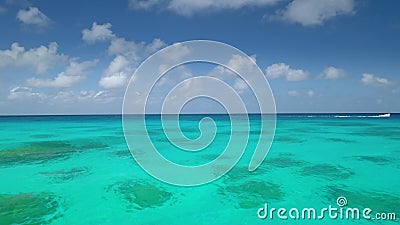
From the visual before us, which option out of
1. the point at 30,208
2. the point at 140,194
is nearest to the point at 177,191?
the point at 140,194

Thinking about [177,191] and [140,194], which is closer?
[140,194]

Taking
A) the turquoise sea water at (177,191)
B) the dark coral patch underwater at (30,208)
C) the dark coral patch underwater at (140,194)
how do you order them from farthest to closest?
the dark coral patch underwater at (140,194), the turquoise sea water at (177,191), the dark coral patch underwater at (30,208)

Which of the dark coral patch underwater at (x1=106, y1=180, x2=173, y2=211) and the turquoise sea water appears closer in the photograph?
the turquoise sea water

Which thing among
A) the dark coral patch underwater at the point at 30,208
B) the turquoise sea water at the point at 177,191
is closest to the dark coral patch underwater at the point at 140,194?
the turquoise sea water at the point at 177,191

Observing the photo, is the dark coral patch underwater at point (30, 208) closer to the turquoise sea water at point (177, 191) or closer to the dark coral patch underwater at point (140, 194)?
the turquoise sea water at point (177, 191)

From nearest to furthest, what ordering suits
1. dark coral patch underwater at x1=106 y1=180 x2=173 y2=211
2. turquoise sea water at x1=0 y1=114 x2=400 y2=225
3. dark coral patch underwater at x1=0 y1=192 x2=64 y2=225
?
dark coral patch underwater at x1=0 y1=192 x2=64 y2=225 → turquoise sea water at x1=0 y1=114 x2=400 y2=225 → dark coral patch underwater at x1=106 y1=180 x2=173 y2=211

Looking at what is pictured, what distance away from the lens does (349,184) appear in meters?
11.1

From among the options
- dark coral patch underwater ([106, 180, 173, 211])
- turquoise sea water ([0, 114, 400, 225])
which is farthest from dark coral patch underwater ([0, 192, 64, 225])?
dark coral patch underwater ([106, 180, 173, 211])

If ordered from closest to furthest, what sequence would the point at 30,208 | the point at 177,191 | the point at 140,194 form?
the point at 30,208 → the point at 140,194 → the point at 177,191

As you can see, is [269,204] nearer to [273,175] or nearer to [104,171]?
[273,175]

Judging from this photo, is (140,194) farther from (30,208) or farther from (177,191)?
(30,208)

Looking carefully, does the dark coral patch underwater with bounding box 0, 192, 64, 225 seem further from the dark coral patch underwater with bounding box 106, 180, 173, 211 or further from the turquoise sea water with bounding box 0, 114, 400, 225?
the dark coral patch underwater with bounding box 106, 180, 173, 211

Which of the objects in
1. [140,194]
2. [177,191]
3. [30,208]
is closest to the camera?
[30,208]

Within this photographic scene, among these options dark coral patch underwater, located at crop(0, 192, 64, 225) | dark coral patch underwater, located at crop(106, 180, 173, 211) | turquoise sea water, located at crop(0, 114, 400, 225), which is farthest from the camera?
dark coral patch underwater, located at crop(106, 180, 173, 211)
